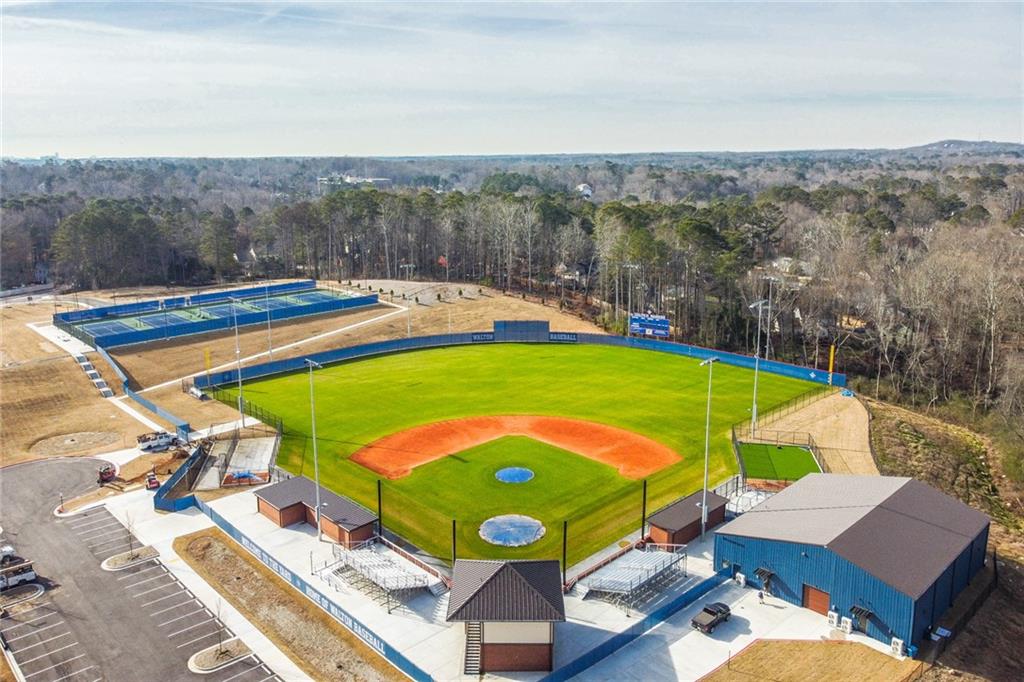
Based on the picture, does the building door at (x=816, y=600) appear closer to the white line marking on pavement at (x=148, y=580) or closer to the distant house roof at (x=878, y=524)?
the distant house roof at (x=878, y=524)

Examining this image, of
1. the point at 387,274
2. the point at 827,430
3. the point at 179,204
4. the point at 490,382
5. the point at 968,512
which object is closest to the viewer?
the point at 968,512

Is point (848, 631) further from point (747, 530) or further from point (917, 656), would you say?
point (747, 530)

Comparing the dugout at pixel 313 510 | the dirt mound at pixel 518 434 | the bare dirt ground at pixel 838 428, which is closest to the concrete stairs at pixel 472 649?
the dugout at pixel 313 510

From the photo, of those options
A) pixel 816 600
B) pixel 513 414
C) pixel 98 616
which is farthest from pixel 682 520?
pixel 98 616

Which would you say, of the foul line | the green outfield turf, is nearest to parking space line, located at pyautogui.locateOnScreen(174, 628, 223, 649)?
the green outfield turf

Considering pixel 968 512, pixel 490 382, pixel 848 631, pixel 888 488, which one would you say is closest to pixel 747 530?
pixel 848 631

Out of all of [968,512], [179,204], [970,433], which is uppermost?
[179,204]

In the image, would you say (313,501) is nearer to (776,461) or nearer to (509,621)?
(509,621)
